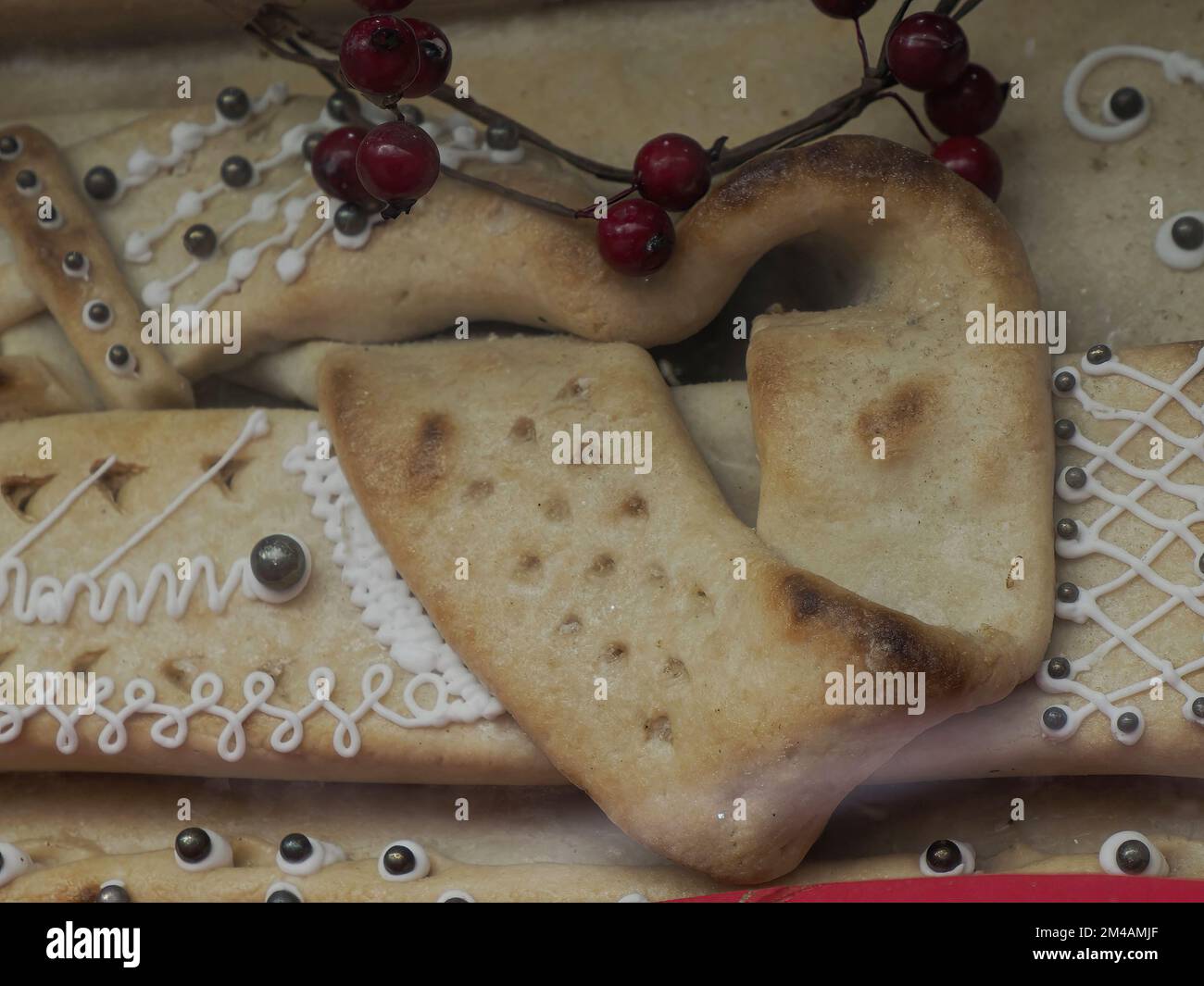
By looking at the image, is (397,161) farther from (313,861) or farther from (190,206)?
(313,861)

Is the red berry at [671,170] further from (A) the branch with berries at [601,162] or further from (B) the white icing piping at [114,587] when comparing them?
(B) the white icing piping at [114,587]

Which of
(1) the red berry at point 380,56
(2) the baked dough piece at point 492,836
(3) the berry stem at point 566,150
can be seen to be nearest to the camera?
(1) the red berry at point 380,56

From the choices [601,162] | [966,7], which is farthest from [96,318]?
[966,7]

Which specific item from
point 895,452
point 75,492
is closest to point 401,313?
point 75,492

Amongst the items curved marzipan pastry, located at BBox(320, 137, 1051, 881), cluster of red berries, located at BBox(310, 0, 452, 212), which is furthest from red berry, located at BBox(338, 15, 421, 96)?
curved marzipan pastry, located at BBox(320, 137, 1051, 881)

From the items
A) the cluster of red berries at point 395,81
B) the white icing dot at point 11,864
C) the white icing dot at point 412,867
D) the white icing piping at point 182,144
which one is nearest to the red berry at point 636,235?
the cluster of red berries at point 395,81

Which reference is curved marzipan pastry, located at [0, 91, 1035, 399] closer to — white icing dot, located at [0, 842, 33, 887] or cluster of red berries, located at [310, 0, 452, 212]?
cluster of red berries, located at [310, 0, 452, 212]
